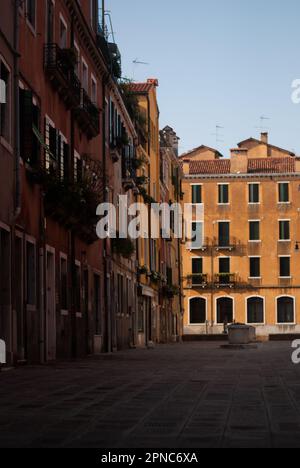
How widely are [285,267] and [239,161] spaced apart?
10.1m

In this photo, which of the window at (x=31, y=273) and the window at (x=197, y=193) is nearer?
the window at (x=31, y=273)

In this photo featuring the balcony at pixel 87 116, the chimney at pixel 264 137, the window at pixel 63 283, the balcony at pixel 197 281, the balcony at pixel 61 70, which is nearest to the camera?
the balcony at pixel 61 70

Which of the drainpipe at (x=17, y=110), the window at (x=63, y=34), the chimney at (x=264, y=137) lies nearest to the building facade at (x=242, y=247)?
the chimney at (x=264, y=137)

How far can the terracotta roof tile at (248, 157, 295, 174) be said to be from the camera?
9031 centimetres

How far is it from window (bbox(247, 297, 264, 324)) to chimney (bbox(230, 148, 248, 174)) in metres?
11.2

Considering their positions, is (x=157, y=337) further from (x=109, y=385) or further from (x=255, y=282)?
(x=109, y=385)

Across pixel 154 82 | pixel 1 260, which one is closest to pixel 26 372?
pixel 1 260

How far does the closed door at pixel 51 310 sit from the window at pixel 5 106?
4859 mm

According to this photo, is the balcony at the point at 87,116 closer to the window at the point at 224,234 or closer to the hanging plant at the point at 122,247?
the hanging plant at the point at 122,247

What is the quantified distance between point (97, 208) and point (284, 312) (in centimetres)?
6364

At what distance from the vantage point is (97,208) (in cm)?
2652

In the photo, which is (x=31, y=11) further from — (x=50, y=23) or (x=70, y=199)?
(x=70, y=199)

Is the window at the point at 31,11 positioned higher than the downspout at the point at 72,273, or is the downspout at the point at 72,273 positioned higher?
the window at the point at 31,11

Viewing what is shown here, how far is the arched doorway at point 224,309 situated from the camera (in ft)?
294
